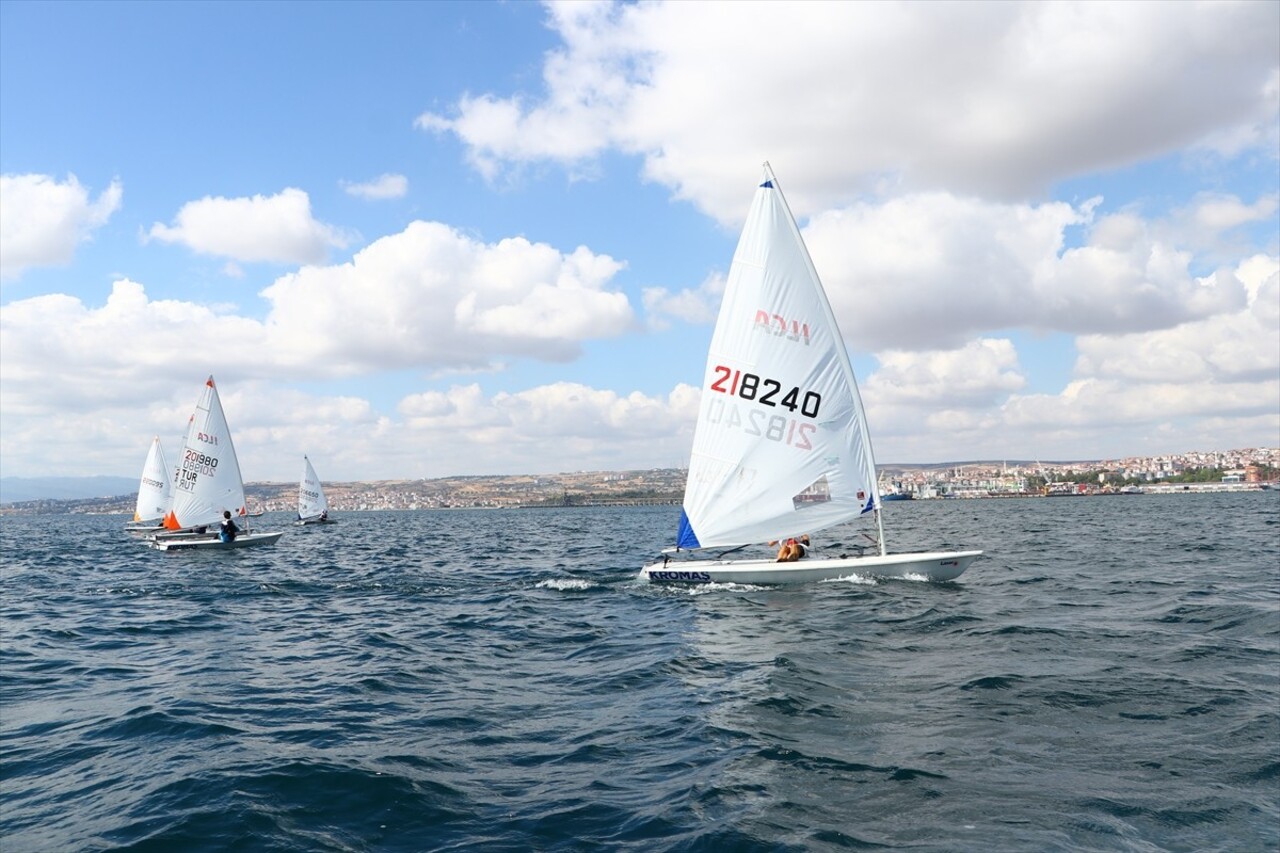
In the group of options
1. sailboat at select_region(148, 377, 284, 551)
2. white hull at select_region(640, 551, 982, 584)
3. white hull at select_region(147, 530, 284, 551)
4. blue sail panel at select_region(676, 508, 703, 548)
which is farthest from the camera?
sailboat at select_region(148, 377, 284, 551)

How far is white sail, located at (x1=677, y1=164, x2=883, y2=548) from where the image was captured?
21.5 m

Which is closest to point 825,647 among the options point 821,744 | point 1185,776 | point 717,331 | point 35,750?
point 821,744

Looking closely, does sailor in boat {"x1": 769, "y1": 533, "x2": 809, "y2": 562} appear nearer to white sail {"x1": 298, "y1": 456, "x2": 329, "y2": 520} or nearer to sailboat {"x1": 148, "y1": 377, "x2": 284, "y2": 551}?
sailboat {"x1": 148, "y1": 377, "x2": 284, "y2": 551}

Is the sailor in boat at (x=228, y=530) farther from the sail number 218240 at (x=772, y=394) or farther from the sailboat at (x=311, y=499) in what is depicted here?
the sailboat at (x=311, y=499)

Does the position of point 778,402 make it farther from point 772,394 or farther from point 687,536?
point 687,536

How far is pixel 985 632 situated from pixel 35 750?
15461 mm

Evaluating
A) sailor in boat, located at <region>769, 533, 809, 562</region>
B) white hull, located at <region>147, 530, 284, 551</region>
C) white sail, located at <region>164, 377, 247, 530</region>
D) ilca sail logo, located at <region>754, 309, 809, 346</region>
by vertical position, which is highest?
ilca sail logo, located at <region>754, 309, 809, 346</region>

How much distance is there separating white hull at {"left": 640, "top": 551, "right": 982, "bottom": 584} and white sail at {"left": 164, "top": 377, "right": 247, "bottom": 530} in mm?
31501

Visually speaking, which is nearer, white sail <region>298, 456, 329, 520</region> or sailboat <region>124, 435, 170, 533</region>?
sailboat <region>124, 435, 170, 533</region>

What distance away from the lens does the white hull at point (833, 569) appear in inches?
867

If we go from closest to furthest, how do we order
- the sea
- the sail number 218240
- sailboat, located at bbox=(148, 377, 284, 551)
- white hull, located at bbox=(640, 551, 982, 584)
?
the sea < the sail number 218240 < white hull, located at bbox=(640, 551, 982, 584) < sailboat, located at bbox=(148, 377, 284, 551)

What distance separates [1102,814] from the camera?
675cm

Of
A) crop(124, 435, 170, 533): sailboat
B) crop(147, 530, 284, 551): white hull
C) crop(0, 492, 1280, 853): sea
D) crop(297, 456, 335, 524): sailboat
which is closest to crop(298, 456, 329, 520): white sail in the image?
crop(297, 456, 335, 524): sailboat

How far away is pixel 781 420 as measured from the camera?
21891mm
